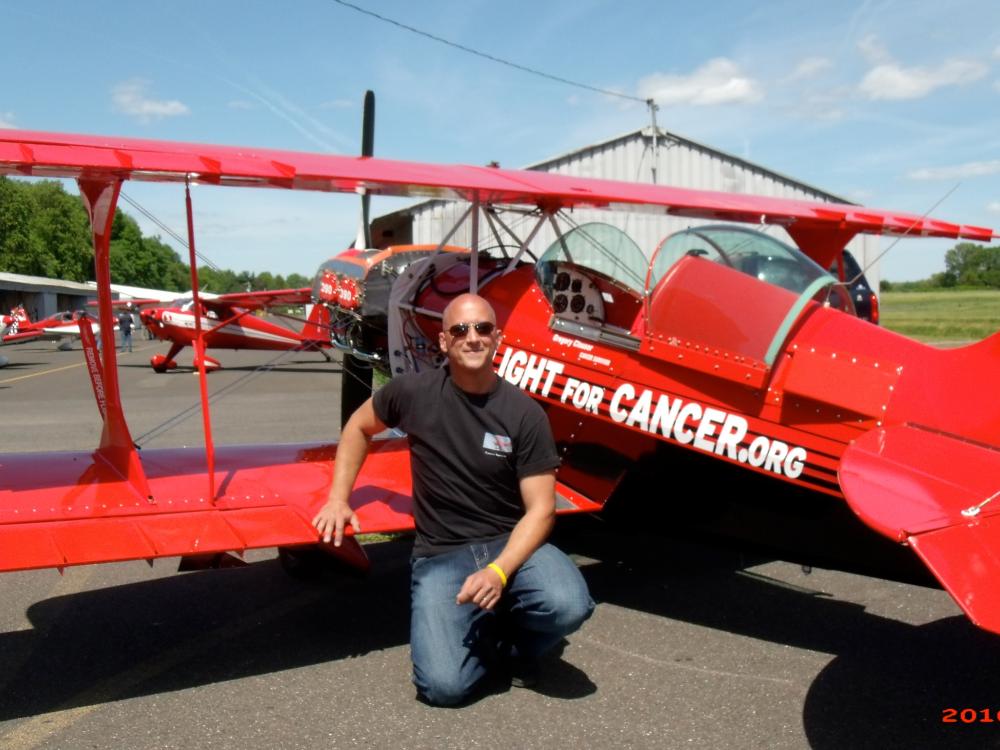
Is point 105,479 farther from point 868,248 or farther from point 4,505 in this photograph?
point 868,248

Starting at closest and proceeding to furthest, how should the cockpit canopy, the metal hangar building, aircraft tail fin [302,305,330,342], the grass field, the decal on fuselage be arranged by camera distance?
1. the decal on fuselage
2. the cockpit canopy
3. aircraft tail fin [302,305,330,342]
4. the metal hangar building
5. the grass field

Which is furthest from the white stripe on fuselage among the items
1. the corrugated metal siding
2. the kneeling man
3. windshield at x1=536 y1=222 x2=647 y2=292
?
the kneeling man

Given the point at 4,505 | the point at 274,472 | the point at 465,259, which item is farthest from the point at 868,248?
the point at 4,505

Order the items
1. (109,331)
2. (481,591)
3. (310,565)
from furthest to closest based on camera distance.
Result: (310,565), (109,331), (481,591)

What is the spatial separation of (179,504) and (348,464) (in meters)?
0.82

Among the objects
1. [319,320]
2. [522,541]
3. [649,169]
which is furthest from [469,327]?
[649,169]

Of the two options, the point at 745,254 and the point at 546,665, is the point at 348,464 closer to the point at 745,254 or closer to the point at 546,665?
the point at 546,665

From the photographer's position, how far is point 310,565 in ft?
15.3

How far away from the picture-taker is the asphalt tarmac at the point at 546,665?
302 centimetres

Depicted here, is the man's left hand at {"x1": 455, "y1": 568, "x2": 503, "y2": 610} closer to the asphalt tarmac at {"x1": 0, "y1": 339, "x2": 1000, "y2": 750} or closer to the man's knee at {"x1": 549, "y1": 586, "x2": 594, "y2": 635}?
the man's knee at {"x1": 549, "y1": 586, "x2": 594, "y2": 635}

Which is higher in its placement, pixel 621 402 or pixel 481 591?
pixel 621 402

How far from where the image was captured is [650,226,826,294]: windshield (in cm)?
395

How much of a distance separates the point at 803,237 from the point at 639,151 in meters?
13.1
